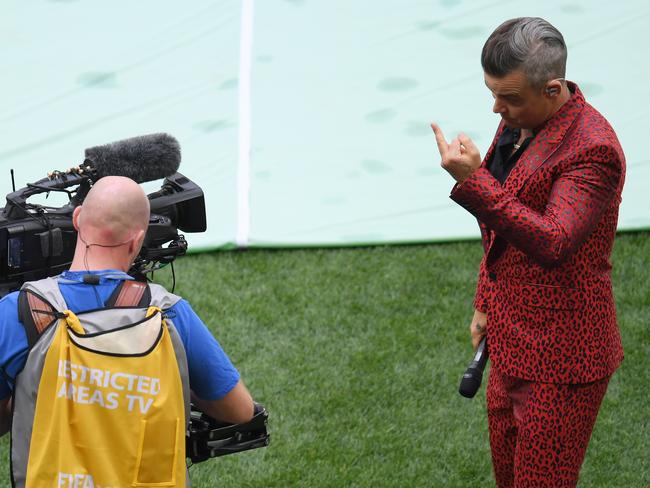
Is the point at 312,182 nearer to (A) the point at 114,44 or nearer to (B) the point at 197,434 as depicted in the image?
(A) the point at 114,44

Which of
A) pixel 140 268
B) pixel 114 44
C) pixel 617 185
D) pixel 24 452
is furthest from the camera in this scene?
pixel 114 44

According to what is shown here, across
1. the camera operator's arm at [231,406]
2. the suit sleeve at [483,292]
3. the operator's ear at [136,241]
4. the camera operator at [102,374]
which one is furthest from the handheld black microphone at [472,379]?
the operator's ear at [136,241]

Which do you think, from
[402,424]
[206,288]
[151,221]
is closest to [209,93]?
[206,288]

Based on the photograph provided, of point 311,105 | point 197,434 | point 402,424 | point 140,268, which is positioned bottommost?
point 402,424

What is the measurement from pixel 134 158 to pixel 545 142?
3.56ft

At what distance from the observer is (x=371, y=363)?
483cm

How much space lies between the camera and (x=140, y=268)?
9.53 feet

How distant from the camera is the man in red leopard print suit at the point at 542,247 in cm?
258

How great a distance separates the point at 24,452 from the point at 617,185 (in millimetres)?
1545

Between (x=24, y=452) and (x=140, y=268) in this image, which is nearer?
(x=24, y=452)

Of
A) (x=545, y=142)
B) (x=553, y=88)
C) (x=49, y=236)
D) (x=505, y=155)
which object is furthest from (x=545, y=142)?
(x=49, y=236)

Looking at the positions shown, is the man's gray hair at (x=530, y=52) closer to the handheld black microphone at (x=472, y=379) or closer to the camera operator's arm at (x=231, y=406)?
the handheld black microphone at (x=472, y=379)

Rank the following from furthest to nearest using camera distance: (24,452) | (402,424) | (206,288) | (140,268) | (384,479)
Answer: (206,288), (402,424), (384,479), (140,268), (24,452)

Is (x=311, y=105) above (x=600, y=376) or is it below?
below
